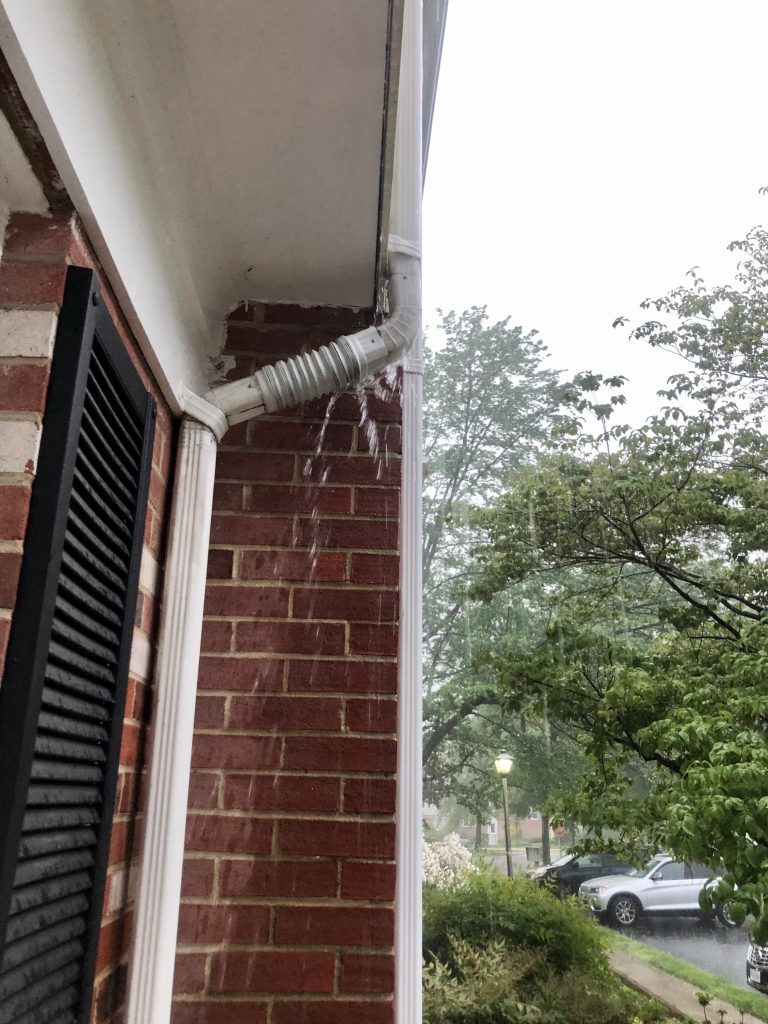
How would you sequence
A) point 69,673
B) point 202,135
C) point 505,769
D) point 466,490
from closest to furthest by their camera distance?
point 69,673, point 202,135, point 505,769, point 466,490

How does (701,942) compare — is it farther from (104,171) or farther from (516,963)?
(104,171)

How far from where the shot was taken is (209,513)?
155 cm

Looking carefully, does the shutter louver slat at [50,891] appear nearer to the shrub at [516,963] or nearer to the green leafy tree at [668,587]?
the shrub at [516,963]

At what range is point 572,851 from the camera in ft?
5.16

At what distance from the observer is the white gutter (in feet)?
4.25

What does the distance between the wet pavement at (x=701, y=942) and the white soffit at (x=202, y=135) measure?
1447 mm

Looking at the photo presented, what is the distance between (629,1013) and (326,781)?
2.38ft

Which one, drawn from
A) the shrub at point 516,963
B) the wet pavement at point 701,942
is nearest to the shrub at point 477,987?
the shrub at point 516,963

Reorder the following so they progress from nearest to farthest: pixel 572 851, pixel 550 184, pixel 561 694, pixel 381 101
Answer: pixel 381 101 < pixel 572 851 < pixel 561 694 < pixel 550 184

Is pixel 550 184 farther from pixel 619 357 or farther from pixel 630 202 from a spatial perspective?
pixel 619 357

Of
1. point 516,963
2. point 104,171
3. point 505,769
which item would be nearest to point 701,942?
point 516,963

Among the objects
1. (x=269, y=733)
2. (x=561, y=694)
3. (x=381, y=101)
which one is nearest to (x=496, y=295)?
(x=381, y=101)

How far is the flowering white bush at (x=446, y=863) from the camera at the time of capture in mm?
1578

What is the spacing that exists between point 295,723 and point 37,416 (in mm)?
850
